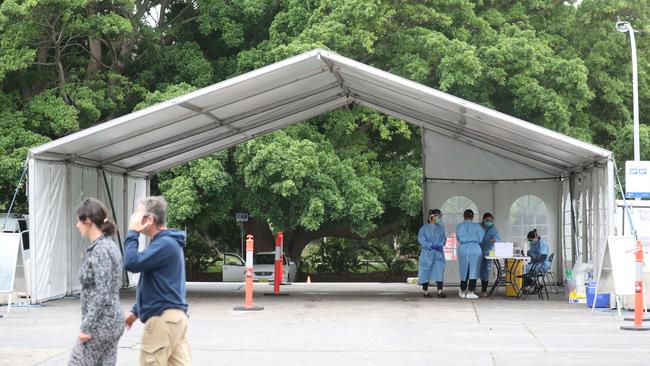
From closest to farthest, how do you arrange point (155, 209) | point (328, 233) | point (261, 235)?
point (155, 209)
point (328, 233)
point (261, 235)

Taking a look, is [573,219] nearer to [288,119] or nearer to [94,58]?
[288,119]

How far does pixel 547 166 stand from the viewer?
24734 millimetres

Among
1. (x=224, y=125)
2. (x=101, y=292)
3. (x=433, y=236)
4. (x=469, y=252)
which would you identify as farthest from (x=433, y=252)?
(x=101, y=292)

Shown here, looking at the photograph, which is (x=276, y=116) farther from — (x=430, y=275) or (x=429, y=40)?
(x=429, y=40)

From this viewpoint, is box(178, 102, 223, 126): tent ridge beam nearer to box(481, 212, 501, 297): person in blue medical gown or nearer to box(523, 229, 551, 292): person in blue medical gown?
box(481, 212, 501, 297): person in blue medical gown

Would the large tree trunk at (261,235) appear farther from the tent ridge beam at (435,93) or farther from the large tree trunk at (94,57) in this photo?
the tent ridge beam at (435,93)

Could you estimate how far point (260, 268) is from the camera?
3331 cm

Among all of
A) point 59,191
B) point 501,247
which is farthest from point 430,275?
point 59,191

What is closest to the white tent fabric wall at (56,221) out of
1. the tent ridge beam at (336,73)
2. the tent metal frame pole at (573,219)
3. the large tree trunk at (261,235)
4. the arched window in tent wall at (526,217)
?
the tent ridge beam at (336,73)

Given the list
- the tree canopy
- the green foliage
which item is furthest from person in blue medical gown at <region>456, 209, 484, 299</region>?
the green foliage

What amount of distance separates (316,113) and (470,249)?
5.25 m

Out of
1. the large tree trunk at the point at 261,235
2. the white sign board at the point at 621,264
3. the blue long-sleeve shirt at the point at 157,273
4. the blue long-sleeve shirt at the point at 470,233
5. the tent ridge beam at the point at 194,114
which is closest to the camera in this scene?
the blue long-sleeve shirt at the point at 157,273

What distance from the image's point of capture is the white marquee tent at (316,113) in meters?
18.7

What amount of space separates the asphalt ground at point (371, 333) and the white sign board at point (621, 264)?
1.62 feet
